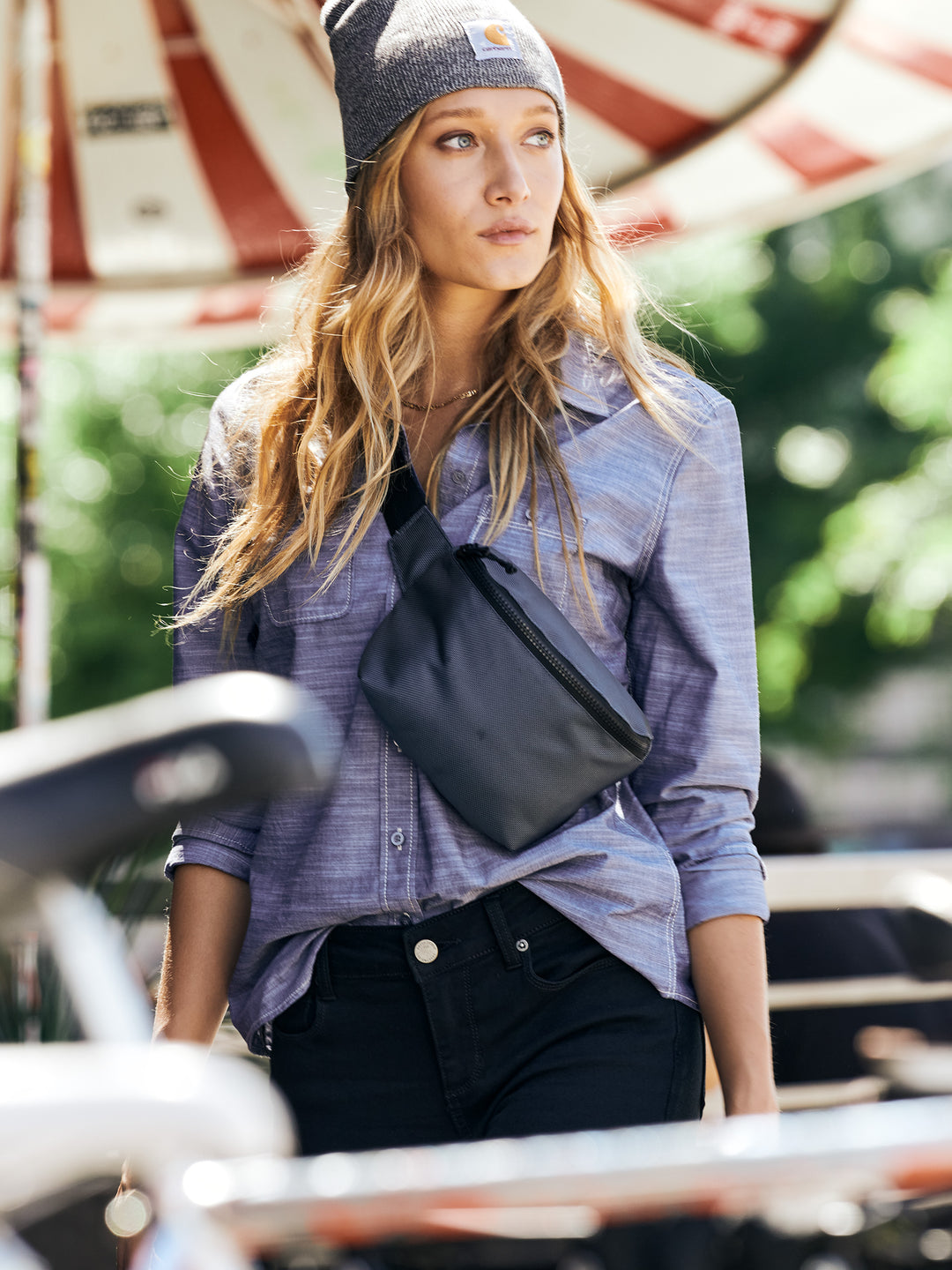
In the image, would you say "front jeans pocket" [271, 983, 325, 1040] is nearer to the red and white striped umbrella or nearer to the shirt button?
the shirt button

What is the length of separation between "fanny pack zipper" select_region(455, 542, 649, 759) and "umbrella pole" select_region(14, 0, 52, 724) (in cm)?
183

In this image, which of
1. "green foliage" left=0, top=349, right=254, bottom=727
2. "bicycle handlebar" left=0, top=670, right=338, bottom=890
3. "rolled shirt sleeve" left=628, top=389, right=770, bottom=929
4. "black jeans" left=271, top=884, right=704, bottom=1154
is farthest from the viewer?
"green foliage" left=0, top=349, right=254, bottom=727

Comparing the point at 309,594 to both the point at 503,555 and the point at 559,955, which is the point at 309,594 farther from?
the point at 559,955

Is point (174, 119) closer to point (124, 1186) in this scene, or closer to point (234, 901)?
point (234, 901)

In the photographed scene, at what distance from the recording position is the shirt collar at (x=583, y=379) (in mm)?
1801

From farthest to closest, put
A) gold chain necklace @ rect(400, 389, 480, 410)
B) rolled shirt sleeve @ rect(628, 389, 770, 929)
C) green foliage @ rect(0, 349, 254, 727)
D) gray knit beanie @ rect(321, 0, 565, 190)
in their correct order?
green foliage @ rect(0, 349, 254, 727)
gold chain necklace @ rect(400, 389, 480, 410)
gray knit beanie @ rect(321, 0, 565, 190)
rolled shirt sleeve @ rect(628, 389, 770, 929)

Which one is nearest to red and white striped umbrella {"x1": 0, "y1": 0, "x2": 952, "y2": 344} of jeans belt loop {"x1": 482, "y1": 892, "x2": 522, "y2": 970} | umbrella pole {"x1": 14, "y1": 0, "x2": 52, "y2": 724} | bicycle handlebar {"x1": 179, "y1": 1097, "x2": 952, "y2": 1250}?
umbrella pole {"x1": 14, "y1": 0, "x2": 52, "y2": 724}

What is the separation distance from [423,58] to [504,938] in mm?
1053

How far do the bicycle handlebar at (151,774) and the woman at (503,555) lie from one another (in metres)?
0.97

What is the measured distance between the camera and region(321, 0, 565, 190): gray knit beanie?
5.89 ft

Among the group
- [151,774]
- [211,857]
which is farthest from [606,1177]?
[211,857]

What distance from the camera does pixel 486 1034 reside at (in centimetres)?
158

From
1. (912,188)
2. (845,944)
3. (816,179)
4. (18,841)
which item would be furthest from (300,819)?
(912,188)

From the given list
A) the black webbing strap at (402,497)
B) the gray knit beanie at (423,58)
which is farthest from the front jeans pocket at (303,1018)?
the gray knit beanie at (423,58)
